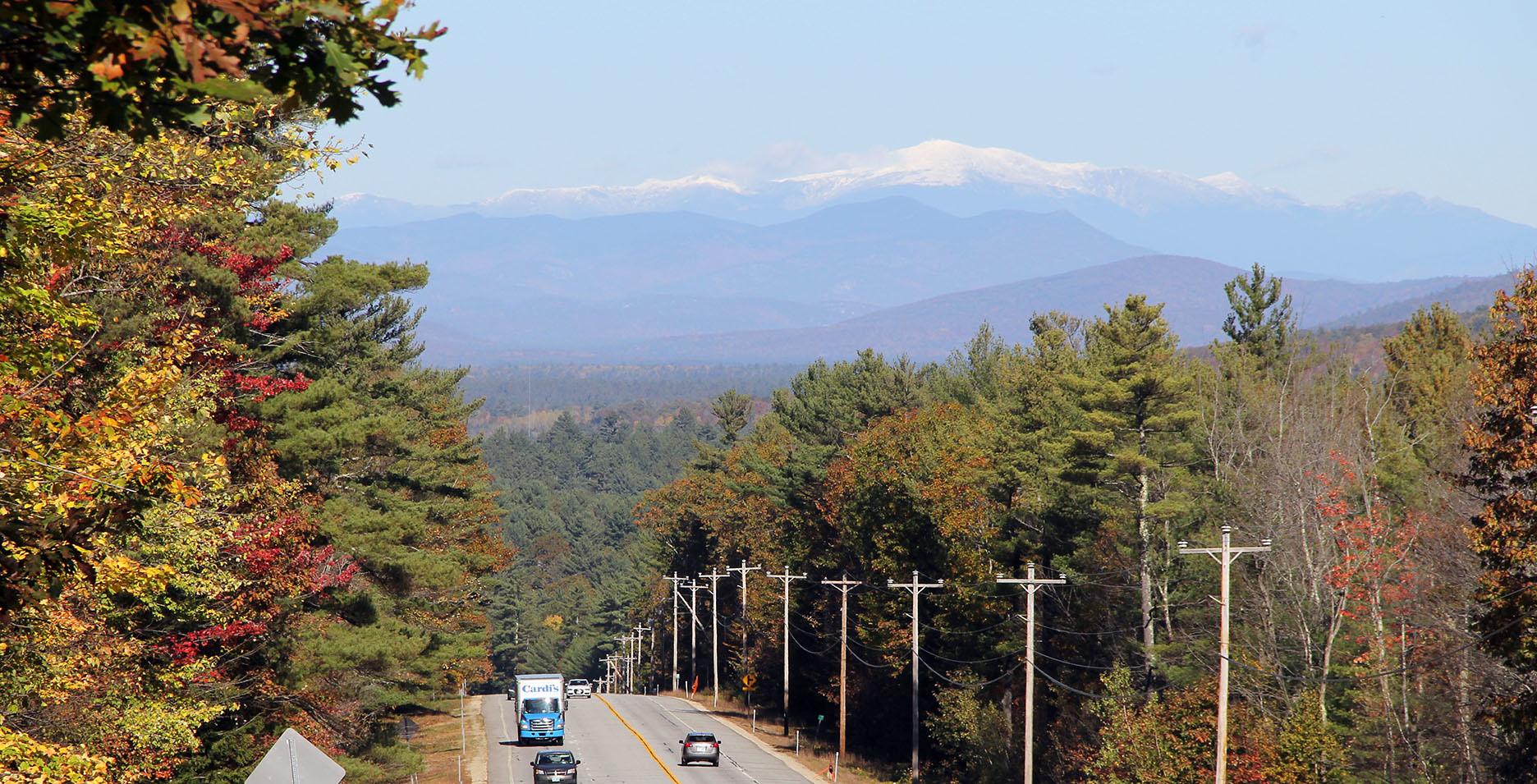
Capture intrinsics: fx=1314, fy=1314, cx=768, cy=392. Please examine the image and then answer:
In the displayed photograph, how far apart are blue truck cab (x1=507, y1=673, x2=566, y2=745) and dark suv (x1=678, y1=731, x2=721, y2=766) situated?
29.6 feet

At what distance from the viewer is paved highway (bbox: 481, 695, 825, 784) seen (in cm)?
4422

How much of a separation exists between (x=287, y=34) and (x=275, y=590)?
75.0 ft

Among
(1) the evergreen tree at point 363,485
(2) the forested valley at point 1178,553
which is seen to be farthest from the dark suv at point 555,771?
(2) the forested valley at point 1178,553

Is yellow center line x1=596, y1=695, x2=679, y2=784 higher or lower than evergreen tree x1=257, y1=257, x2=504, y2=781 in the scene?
lower

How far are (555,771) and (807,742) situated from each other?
24.2 metres

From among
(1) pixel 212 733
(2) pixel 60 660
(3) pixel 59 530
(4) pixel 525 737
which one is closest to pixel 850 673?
(4) pixel 525 737

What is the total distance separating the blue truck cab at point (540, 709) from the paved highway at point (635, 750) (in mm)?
517

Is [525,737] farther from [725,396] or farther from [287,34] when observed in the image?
[725,396]

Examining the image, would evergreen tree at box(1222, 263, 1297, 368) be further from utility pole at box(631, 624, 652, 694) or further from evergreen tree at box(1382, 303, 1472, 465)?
utility pole at box(631, 624, 652, 694)

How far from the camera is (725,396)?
132375 millimetres

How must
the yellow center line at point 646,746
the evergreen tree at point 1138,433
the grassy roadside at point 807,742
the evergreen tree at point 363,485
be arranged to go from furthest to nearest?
the grassy roadside at point 807,742 < the evergreen tree at point 1138,433 < the yellow center line at point 646,746 < the evergreen tree at point 363,485

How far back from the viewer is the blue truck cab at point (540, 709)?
53844 mm

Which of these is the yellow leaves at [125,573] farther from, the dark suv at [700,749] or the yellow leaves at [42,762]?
the dark suv at [700,749]

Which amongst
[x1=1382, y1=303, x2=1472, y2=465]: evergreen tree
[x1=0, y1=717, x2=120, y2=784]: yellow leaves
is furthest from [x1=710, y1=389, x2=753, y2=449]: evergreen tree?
[x1=0, y1=717, x2=120, y2=784]: yellow leaves
